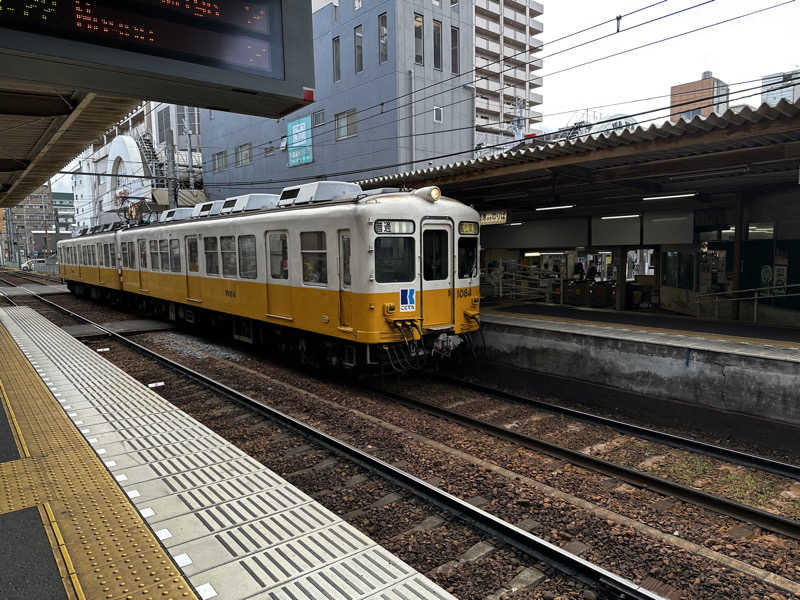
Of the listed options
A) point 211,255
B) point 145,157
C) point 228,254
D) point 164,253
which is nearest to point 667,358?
point 228,254

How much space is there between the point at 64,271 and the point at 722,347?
29.0m

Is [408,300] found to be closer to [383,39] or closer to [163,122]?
[383,39]

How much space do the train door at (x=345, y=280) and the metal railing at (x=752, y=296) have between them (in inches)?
304

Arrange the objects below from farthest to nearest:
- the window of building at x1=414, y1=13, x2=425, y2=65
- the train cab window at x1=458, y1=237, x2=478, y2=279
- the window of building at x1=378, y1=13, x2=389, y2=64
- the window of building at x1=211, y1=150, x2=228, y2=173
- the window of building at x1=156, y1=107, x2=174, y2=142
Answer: the window of building at x1=156, y1=107, x2=174, y2=142 < the window of building at x1=211, y1=150, x2=228, y2=173 < the window of building at x1=414, y1=13, x2=425, y2=65 < the window of building at x1=378, y1=13, x2=389, y2=64 < the train cab window at x1=458, y1=237, x2=478, y2=279

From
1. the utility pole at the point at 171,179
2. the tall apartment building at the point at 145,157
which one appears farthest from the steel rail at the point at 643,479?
the tall apartment building at the point at 145,157

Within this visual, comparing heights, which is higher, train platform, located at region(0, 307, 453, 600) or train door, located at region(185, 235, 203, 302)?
train door, located at region(185, 235, 203, 302)

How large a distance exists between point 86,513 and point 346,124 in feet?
78.0

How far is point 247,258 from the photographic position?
10.6 m

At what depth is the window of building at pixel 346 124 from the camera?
987 inches

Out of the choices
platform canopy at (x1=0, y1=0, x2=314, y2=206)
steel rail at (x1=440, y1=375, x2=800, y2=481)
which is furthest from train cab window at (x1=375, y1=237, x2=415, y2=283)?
platform canopy at (x1=0, y1=0, x2=314, y2=206)

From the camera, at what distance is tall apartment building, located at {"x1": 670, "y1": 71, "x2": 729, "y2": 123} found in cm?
737

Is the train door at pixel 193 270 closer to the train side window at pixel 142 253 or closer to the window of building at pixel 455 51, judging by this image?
the train side window at pixel 142 253

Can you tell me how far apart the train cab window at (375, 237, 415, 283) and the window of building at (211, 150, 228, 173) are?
2820cm

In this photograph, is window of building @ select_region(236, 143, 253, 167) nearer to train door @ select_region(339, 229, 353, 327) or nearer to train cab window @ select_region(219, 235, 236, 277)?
train cab window @ select_region(219, 235, 236, 277)
